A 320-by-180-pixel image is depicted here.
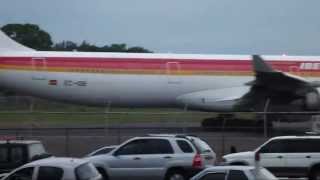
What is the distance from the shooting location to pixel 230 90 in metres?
35.8

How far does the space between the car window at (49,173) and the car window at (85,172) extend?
31 centimetres

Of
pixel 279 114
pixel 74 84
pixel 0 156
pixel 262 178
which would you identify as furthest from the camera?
pixel 74 84

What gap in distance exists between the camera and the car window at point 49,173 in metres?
13.2

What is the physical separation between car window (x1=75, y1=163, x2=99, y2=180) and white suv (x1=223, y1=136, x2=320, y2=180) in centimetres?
633

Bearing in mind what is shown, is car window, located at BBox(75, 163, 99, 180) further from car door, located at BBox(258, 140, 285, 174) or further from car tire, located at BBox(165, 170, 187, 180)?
car door, located at BBox(258, 140, 285, 174)

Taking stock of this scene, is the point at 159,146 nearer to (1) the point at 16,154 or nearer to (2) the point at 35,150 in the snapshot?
(2) the point at 35,150

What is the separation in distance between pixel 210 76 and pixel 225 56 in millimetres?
1254

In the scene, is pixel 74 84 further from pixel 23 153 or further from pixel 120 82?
pixel 23 153

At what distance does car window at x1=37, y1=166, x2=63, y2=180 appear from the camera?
13235 mm

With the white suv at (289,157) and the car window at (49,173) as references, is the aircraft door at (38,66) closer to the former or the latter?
the white suv at (289,157)

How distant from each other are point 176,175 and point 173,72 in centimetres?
1774

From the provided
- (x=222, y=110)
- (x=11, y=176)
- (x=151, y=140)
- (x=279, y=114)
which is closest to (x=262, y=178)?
(x=11, y=176)

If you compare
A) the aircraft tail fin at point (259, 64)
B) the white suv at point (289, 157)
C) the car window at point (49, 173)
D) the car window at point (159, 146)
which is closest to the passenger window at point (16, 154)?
the car window at point (159, 146)

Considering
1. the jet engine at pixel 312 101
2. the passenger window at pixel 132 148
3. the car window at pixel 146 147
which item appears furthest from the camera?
the jet engine at pixel 312 101
